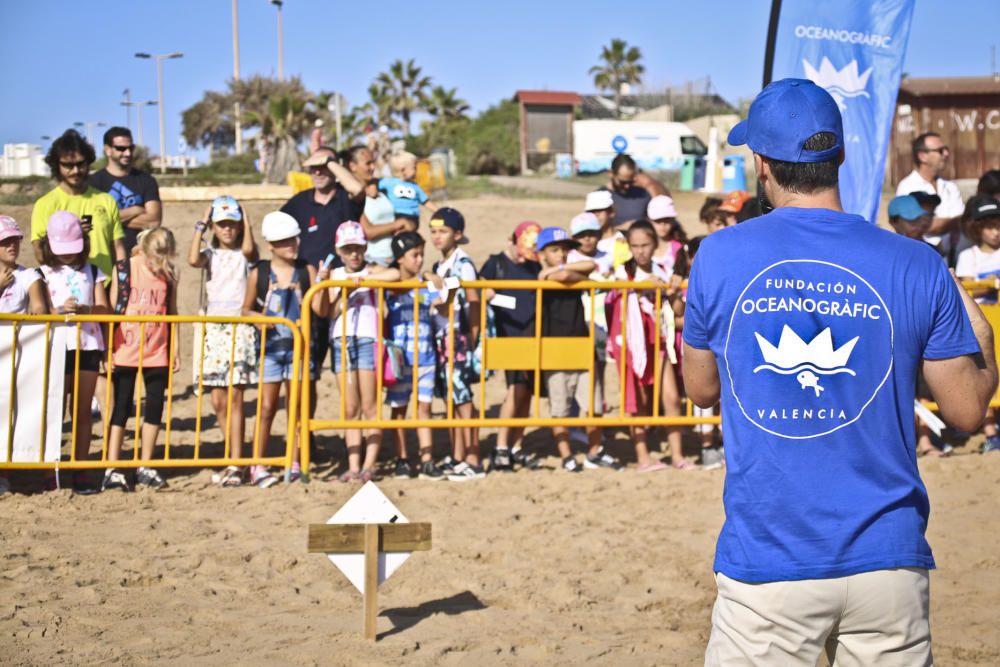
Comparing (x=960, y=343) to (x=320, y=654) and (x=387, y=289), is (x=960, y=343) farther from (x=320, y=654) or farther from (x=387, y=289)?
(x=387, y=289)

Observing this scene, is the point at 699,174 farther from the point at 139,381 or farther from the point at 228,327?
the point at 139,381

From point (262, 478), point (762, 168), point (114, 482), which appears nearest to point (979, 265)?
point (262, 478)

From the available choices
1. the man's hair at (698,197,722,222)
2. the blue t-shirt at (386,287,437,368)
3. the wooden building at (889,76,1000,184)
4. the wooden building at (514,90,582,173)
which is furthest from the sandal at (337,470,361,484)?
the wooden building at (514,90,582,173)

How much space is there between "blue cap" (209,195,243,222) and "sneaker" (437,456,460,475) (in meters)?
2.28

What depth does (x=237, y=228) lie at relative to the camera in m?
8.10

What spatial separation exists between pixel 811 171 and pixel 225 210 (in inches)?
237

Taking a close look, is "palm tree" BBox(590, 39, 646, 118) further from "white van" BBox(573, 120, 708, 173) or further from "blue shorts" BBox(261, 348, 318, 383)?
"blue shorts" BBox(261, 348, 318, 383)

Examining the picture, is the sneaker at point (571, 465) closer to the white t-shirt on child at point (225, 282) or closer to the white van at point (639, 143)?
the white t-shirt on child at point (225, 282)

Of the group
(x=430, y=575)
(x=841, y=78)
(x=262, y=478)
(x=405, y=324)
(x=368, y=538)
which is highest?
(x=841, y=78)

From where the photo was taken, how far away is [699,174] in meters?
35.1

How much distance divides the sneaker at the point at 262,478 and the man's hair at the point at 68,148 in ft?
8.38

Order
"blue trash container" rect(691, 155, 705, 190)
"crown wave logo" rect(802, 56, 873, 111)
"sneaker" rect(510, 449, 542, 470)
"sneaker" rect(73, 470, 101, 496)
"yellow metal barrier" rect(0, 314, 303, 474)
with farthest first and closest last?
"blue trash container" rect(691, 155, 705, 190) < "sneaker" rect(510, 449, 542, 470) < "crown wave logo" rect(802, 56, 873, 111) < "sneaker" rect(73, 470, 101, 496) < "yellow metal barrier" rect(0, 314, 303, 474)

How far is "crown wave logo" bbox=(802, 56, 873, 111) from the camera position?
25.8 ft

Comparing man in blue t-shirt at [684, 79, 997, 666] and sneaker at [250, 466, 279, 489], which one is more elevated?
man in blue t-shirt at [684, 79, 997, 666]
